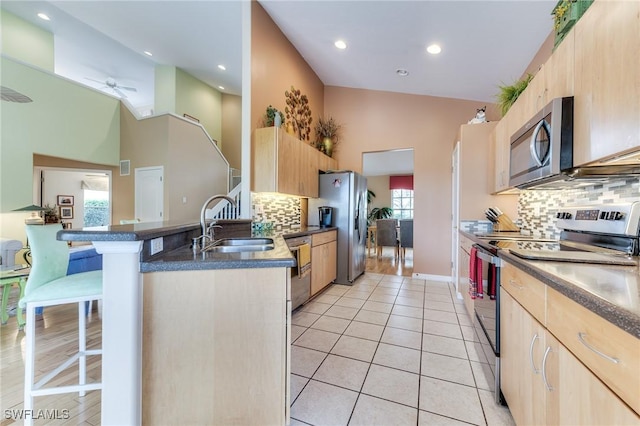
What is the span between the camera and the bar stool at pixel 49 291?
52.7 inches

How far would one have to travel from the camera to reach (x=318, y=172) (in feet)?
14.5

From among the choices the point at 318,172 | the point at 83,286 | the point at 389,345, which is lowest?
the point at 389,345

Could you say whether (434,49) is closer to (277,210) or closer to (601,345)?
(277,210)

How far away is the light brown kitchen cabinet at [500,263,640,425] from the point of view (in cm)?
66

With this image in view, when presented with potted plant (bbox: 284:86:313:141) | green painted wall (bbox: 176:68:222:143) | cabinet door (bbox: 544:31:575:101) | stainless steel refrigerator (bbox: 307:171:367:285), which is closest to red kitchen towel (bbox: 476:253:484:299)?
cabinet door (bbox: 544:31:575:101)

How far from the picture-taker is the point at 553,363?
3.21 feet

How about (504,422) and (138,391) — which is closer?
(138,391)

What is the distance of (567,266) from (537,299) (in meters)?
0.20

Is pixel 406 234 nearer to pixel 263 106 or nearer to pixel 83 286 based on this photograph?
pixel 263 106

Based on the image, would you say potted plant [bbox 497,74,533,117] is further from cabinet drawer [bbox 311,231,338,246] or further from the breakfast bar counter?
the breakfast bar counter

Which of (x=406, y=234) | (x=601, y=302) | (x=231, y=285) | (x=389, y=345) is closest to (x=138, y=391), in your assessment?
(x=231, y=285)

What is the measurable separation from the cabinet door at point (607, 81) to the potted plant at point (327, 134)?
3787mm

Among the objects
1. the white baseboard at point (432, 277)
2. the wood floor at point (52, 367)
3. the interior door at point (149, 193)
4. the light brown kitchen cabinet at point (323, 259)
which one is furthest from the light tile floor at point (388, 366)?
the interior door at point (149, 193)

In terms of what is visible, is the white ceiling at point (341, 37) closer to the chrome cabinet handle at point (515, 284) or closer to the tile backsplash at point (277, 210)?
the tile backsplash at point (277, 210)
